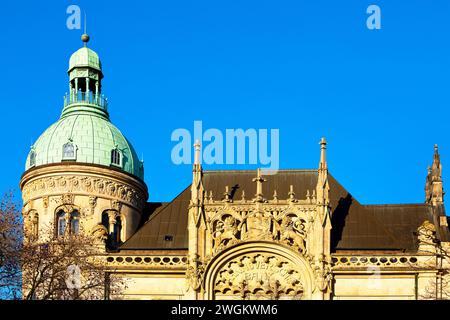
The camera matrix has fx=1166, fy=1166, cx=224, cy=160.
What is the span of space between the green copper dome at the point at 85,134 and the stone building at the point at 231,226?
77mm

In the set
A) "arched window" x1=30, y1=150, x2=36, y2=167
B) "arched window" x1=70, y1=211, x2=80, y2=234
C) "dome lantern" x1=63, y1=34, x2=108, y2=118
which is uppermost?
"dome lantern" x1=63, y1=34, x2=108, y2=118

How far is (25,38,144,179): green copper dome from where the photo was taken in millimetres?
63656

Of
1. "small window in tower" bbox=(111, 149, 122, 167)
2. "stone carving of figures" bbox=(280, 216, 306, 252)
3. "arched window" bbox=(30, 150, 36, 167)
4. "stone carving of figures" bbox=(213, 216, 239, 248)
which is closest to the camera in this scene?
"stone carving of figures" bbox=(280, 216, 306, 252)

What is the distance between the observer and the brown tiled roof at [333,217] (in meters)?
60.5

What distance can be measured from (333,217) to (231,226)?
19.8ft

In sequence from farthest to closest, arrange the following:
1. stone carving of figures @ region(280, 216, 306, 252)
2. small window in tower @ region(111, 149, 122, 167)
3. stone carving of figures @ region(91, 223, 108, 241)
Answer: small window in tower @ region(111, 149, 122, 167) → stone carving of figures @ region(91, 223, 108, 241) → stone carving of figures @ region(280, 216, 306, 252)

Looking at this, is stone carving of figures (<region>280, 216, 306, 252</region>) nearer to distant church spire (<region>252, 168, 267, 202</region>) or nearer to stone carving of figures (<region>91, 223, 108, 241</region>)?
distant church spire (<region>252, 168, 267, 202</region>)

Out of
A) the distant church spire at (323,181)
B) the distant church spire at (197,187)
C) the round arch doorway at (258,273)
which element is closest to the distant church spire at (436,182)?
the distant church spire at (323,181)

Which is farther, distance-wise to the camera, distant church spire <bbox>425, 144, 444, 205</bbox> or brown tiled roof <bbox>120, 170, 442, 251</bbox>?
distant church spire <bbox>425, 144, 444, 205</bbox>

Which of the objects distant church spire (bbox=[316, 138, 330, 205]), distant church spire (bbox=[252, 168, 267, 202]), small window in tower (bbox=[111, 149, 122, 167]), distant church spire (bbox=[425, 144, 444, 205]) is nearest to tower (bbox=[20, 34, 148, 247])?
small window in tower (bbox=[111, 149, 122, 167])

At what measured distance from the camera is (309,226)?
193 feet
